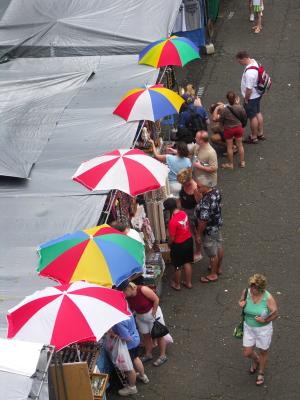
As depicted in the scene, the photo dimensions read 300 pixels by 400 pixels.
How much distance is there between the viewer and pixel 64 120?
33.1 feet

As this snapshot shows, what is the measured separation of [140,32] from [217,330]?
5.75 m

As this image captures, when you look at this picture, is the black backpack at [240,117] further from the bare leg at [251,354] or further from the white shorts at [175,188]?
the bare leg at [251,354]

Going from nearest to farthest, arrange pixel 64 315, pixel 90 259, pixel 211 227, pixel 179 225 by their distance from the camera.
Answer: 1. pixel 64 315
2. pixel 90 259
3. pixel 179 225
4. pixel 211 227

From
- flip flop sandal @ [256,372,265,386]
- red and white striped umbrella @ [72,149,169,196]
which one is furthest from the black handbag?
red and white striped umbrella @ [72,149,169,196]

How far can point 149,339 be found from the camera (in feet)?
27.2

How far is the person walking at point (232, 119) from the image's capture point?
1155cm

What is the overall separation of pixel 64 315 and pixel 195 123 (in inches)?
225

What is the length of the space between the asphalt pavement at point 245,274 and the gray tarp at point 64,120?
1961 mm

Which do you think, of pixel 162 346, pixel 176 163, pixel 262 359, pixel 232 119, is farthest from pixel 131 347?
pixel 232 119

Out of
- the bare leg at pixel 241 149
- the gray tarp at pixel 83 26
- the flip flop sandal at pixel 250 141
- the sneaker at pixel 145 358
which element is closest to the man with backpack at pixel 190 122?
the bare leg at pixel 241 149

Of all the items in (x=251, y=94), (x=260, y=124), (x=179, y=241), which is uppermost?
(x=251, y=94)

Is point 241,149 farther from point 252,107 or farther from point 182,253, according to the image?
point 182,253

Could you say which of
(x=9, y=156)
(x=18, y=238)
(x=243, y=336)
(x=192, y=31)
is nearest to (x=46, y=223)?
(x=18, y=238)

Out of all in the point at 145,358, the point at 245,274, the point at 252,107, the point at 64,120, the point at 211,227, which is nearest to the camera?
the point at 145,358
